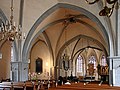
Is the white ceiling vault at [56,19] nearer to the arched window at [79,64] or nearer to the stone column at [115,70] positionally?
the stone column at [115,70]

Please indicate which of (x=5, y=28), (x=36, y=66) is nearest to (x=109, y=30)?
(x=5, y=28)

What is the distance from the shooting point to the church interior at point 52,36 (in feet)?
34.7

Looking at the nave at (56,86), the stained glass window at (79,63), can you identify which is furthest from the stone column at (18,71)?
the stained glass window at (79,63)

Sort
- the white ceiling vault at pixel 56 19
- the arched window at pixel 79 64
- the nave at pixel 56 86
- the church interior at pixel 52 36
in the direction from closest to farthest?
the nave at pixel 56 86
the church interior at pixel 52 36
the white ceiling vault at pixel 56 19
the arched window at pixel 79 64

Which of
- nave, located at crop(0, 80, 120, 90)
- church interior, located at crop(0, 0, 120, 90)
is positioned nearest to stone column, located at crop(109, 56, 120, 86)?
church interior, located at crop(0, 0, 120, 90)

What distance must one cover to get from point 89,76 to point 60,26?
1229cm

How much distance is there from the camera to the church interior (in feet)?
34.7

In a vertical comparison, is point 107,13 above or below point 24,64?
above

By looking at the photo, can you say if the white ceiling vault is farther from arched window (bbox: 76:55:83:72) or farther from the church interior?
arched window (bbox: 76:55:83:72)

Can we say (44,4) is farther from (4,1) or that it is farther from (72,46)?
(72,46)

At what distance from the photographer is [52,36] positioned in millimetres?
20000

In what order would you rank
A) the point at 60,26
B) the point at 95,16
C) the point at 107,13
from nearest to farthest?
1. the point at 107,13
2. the point at 95,16
3. the point at 60,26

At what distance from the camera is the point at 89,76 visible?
97.1 feet

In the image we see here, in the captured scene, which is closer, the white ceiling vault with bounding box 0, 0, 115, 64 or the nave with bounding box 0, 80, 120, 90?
the nave with bounding box 0, 80, 120, 90
